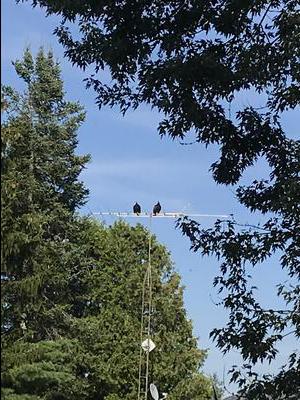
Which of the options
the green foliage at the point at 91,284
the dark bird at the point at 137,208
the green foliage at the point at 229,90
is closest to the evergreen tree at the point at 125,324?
the green foliage at the point at 91,284

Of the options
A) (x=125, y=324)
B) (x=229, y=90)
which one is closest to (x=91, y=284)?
(x=125, y=324)

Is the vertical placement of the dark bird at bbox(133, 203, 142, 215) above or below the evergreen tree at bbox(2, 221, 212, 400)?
above

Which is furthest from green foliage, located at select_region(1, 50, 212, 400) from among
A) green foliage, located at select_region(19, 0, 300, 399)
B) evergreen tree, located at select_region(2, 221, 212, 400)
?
green foliage, located at select_region(19, 0, 300, 399)

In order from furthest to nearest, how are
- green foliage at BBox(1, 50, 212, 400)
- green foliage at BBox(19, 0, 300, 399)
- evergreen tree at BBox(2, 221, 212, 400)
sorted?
evergreen tree at BBox(2, 221, 212, 400)
green foliage at BBox(1, 50, 212, 400)
green foliage at BBox(19, 0, 300, 399)

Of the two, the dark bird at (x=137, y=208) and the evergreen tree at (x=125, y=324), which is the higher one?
the dark bird at (x=137, y=208)

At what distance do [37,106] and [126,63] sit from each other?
22.5m

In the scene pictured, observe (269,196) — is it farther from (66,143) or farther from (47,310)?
(66,143)

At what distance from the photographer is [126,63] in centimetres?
877

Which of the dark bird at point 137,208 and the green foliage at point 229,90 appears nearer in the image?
the green foliage at point 229,90

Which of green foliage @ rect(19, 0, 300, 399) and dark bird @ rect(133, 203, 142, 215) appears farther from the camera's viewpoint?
dark bird @ rect(133, 203, 142, 215)

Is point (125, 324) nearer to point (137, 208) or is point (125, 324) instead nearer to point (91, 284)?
point (91, 284)

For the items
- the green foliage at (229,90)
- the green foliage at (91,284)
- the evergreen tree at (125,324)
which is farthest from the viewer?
the evergreen tree at (125,324)

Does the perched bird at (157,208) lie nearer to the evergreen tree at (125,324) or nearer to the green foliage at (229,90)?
the evergreen tree at (125,324)

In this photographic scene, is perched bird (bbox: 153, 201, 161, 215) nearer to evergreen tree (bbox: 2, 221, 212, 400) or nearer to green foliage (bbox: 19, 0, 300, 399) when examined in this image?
evergreen tree (bbox: 2, 221, 212, 400)
